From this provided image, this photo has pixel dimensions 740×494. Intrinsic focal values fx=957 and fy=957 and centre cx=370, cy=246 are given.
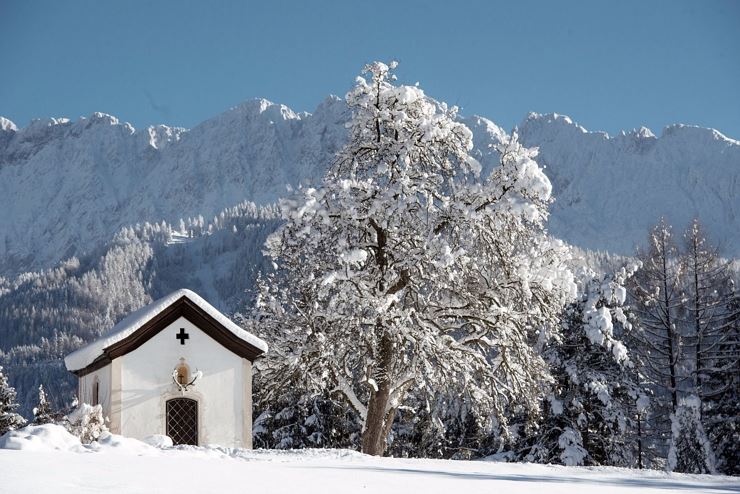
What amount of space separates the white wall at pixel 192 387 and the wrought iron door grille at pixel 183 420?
143 mm

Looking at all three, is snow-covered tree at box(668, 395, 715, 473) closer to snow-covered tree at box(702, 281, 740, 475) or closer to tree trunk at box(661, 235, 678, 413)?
tree trunk at box(661, 235, 678, 413)

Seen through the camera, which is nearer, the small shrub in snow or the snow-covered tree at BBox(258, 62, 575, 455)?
the small shrub in snow

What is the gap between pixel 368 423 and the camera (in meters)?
25.1

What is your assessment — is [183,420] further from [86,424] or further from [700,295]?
[700,295]

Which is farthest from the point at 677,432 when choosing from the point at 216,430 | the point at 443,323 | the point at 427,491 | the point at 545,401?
the point at 427,491

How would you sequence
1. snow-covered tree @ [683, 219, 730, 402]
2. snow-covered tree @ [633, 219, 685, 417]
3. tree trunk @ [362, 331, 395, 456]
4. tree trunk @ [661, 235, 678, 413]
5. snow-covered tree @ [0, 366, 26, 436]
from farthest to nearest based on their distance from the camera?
snow-covered tree @ [0, 366, 26, 436], snow-covered tree @ [683, 219, 730, 402], snow-covered tree @ [633, 219, 685, 417], tree trunk @ [661, 235, 678, 413], tree trunk @ [362, 331, 395, 456]

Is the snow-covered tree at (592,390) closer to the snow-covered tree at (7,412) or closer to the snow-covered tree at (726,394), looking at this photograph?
the snow-covered tree at (726,394)

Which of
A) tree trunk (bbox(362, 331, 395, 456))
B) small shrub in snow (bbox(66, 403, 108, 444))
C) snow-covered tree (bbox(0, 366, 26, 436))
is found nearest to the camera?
small shrub in snow (bbox(66, 403, 108, 444))

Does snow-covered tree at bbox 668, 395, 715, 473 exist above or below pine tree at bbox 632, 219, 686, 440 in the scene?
below

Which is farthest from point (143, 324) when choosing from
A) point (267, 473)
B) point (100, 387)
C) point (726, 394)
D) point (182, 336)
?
point (726, 394)

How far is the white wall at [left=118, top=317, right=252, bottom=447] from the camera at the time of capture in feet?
74.3

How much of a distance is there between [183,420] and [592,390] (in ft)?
52.5

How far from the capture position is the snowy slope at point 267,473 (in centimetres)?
1126

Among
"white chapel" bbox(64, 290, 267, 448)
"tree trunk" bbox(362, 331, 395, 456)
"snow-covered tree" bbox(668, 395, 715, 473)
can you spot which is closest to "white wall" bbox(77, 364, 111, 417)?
"white chapel" bbox(64, 290, 267, 448)
